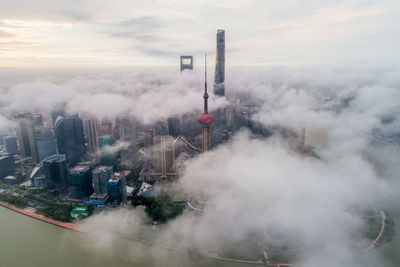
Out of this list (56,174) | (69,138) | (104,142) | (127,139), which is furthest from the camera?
(127,139)

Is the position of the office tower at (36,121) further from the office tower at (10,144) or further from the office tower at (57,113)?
the office tower at (57,113)

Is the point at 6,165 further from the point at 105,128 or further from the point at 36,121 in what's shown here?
the point at 105,128

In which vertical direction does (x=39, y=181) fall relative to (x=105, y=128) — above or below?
below

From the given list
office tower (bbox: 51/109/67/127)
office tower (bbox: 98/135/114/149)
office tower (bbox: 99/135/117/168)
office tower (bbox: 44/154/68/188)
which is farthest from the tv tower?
office tower (bbox: 51/109/67/127)

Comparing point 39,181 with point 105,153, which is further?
point 105,153

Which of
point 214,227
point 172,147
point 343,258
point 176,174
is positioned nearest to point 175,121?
point 172,147

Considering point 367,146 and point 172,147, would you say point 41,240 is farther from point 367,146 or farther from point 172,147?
point 367,146

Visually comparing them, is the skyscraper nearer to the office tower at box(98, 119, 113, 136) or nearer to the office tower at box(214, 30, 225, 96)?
the office tower at box(98, 119, 113, 136)

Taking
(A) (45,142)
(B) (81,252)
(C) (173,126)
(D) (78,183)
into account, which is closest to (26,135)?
(A) (45,142)
